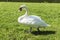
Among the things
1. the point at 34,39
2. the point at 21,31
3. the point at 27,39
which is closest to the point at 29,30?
the point at 21,31

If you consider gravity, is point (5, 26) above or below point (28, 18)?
below

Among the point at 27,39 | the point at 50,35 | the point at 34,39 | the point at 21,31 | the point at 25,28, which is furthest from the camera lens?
the point at 25,28

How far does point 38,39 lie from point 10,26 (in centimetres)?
200

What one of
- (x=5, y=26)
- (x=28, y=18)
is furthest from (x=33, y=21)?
(x=5, y=26)

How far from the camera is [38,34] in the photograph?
739cm

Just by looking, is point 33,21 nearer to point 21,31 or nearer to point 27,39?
point 21,31

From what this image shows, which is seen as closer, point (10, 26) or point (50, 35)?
point (50, 35)

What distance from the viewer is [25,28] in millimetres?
8133

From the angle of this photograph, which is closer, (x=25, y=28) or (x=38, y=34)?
(x=38, y=34)

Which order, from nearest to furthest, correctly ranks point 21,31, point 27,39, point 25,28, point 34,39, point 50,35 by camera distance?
point 27,39, point 34,39, point 50,35, point 21,31, point 25,28

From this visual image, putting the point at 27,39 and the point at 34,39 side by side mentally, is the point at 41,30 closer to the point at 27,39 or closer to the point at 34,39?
the point at 34,39

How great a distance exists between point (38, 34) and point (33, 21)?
0.42 m

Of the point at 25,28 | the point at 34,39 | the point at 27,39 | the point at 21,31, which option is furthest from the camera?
the point at 25,28

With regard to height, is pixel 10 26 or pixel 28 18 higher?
pixel 28 18
